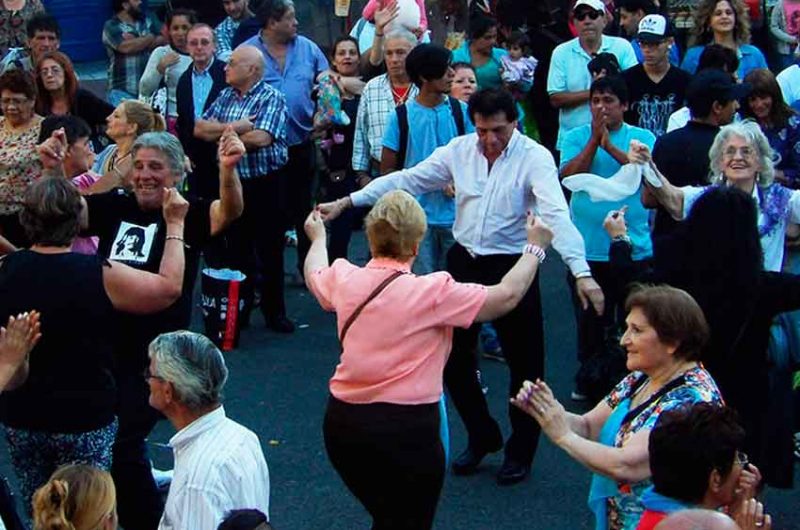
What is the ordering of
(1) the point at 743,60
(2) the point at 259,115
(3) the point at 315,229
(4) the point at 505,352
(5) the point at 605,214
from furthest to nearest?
1. (1) the point at 743,60
2. (2) the point at 259,115
3. (5) the point at 605,214
4. (4) the point at 505,352
5. (3) the point at 315,229

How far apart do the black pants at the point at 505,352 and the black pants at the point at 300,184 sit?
3239mm

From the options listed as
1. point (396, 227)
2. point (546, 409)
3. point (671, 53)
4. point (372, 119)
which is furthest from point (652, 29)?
point (546, 409)

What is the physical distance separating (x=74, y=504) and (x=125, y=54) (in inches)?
354

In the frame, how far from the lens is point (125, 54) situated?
12.6m

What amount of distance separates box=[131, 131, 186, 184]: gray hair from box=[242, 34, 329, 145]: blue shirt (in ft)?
12.3

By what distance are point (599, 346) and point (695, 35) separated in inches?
176

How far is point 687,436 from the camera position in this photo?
12.6 feet

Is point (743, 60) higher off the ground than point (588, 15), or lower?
lower

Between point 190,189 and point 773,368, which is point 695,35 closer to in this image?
point 190,189

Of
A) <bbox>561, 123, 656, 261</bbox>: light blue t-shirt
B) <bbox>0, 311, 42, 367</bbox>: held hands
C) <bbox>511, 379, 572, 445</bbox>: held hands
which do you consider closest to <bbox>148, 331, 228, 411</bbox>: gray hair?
<bbox>0, 311, 42, 367</bbox>: held hands

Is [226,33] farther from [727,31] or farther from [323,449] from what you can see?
[323,449]

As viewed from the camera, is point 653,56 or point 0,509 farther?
point 653,56

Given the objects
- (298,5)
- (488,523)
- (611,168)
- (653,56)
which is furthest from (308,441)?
(298,5)

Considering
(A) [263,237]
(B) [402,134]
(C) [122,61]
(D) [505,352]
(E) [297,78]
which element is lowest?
(A) [263,237]
